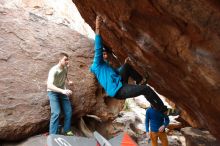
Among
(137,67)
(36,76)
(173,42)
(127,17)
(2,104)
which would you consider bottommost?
(2,104)

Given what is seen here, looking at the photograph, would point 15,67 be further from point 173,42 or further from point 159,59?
point 173,42

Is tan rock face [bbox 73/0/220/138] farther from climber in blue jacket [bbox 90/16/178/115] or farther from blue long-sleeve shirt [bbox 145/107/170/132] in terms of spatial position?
blue long-sleeve shirt [bbox 145/107/170/132]

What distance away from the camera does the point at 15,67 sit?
11125 millimetres

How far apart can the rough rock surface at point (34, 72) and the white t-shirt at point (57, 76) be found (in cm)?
90

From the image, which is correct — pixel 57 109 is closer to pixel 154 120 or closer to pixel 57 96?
pixel 57 96

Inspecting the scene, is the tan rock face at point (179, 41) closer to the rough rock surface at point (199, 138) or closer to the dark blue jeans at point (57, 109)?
the rough rock surface at point (199, 138)

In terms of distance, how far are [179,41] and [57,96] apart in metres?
5.77

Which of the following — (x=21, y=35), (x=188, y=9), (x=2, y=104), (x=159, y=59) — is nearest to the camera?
(x=188, y=9)

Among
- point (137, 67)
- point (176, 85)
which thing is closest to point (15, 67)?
point (137, 67)

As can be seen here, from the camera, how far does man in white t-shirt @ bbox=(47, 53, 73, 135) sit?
32.5 feet

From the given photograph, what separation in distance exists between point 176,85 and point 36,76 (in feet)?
18.1

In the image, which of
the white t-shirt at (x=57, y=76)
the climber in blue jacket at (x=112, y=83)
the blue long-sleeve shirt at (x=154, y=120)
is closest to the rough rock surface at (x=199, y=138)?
the blue long-sleeve shirt at (x=154, y=120)

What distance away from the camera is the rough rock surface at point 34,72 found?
10.3m

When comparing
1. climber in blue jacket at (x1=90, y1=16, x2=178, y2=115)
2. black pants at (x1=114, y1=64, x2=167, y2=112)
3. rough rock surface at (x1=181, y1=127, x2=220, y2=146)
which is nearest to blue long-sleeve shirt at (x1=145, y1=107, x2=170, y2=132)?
rough rock surface at (x1=181, y1=127, x2=220, y2=146)
